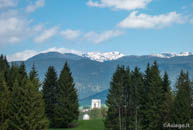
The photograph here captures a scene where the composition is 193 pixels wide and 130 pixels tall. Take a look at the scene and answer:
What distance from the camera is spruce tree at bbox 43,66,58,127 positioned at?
71375mm

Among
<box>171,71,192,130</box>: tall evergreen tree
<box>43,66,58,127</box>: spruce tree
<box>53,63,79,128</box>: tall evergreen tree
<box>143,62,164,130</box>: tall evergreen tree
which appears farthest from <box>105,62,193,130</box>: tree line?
<box>43,66,58,127</box>: spruce tree

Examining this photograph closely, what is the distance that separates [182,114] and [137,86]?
13.6 metres

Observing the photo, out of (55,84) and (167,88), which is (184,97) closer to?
(167,88)

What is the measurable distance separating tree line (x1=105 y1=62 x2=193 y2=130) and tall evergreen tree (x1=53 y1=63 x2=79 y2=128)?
385 inches

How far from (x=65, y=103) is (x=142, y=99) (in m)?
17.4

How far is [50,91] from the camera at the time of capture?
72750mm

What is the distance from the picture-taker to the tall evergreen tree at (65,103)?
67.8m

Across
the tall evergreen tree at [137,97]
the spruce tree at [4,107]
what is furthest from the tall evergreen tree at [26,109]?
the tall evergreen tree at [137,97]

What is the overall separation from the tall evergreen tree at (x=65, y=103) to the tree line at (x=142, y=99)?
9790mm

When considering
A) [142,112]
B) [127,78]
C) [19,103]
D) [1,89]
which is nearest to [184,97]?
[142,112]

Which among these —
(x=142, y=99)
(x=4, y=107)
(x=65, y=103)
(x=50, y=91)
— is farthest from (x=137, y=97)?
(x=4, y=107)

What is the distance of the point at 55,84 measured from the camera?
241 ft

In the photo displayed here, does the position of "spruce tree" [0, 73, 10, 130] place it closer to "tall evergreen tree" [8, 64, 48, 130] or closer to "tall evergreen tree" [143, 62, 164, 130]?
"tall evergreen tree" [8, 64, 48, 130]

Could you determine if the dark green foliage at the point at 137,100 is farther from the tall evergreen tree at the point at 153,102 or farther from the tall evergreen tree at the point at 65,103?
the tall evergreen tree at the point at 65,103
